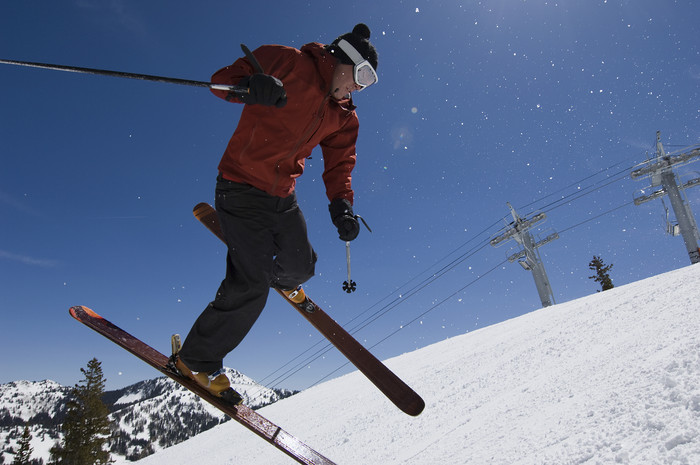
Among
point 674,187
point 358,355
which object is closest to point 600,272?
point 674,187

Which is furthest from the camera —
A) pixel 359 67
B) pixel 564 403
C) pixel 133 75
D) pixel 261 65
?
pixel 359 67

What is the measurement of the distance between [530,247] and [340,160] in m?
23.0

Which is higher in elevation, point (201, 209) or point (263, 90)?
point (201, 209)

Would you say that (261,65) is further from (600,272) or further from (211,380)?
(600,272)

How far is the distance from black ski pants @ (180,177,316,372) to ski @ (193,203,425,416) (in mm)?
652

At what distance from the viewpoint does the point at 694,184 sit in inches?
920

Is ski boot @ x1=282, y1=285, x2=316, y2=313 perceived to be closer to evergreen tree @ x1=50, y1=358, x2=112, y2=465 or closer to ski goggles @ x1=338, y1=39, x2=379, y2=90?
ski goggles @ x1=338, y1=39, x2=379, y2=90

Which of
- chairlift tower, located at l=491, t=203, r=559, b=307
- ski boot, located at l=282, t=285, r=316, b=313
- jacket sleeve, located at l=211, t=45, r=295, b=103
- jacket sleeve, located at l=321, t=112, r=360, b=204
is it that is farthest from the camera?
chairlift tower, located at l=491, t=203, r=559, b=307

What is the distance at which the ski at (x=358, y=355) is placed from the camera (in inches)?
125

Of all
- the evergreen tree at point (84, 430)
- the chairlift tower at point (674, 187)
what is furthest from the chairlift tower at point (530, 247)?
the evergreen tree at point (84, 430)

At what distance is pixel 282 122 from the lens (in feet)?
8.68

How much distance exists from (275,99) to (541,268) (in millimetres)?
22688

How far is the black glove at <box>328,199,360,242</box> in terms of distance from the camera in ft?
10.6

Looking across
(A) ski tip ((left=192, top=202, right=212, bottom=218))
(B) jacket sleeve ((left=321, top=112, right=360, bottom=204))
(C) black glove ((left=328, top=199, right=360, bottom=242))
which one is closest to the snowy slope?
(C) black glove ((left=328, top=199, right=360, bottom=242))
